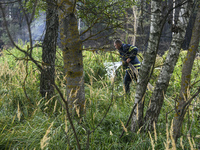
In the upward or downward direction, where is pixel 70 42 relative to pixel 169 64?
Answer: upward

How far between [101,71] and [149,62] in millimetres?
4440

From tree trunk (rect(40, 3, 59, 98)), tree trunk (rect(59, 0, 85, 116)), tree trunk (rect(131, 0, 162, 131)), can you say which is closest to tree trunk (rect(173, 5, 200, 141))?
tree trunk (rect(131, 0, 162, 131))

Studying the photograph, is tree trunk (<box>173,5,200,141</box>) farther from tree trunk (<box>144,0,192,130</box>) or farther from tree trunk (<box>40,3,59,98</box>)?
tree trunk (<box>40,3,59,98</box>)

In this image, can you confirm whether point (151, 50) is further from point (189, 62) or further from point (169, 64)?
point (189, 62)

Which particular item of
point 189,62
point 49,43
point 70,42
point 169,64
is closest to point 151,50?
point 169,64

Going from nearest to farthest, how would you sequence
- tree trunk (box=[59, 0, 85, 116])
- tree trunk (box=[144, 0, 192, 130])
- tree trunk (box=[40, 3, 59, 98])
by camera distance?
tree trunk (box=[144, 0, 192, 130])
tree trunk (box=[59, 0, 85, 116])
tree trunk (box=[40, 3, 59, 98])

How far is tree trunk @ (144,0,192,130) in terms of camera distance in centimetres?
228

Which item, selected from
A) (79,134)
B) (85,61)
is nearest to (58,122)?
(79,134)

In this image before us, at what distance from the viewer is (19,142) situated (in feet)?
7.59

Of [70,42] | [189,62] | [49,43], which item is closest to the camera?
[189,62]

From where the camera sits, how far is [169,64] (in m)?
2.39

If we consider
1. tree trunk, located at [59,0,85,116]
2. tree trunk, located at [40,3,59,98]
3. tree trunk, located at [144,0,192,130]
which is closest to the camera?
tree trunk, located at [144,0,192,130]

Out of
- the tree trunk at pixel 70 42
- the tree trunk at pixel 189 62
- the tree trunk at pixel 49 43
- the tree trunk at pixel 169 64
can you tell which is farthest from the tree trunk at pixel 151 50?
the tree trunk at pixel 49 43

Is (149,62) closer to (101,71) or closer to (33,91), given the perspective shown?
(33,91)
